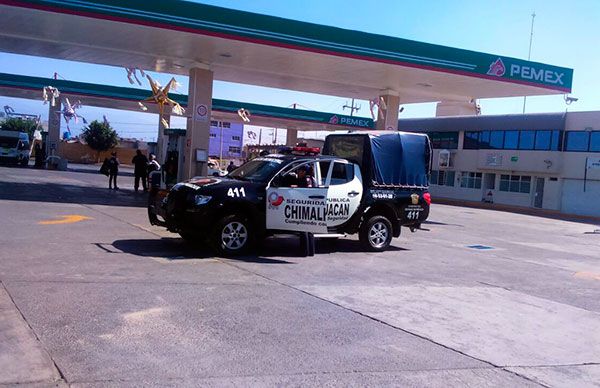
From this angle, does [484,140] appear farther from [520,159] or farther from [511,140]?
[520,159]

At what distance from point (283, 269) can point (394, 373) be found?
4616 mm

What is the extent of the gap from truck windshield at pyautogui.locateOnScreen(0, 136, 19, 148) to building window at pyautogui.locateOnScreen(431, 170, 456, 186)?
3435cm

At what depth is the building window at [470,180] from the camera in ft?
158

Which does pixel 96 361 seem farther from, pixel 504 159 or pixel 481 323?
pixel 504 159

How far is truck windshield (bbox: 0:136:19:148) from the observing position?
3972 centimetres

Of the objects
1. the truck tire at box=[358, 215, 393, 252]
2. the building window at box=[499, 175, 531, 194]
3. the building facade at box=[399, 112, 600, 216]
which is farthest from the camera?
the building window at box=[499, 175, 531, 194]

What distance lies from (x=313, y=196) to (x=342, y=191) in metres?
0.85

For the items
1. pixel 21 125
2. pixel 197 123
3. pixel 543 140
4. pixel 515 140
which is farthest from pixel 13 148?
pixel 21 125

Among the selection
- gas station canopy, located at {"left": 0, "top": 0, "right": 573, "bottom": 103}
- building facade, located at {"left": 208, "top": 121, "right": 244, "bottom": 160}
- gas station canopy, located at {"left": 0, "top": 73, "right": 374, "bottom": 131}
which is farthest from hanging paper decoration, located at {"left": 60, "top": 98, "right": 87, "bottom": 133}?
building facade, located at {"left": 208, "top": 121, "right": 244, "bottom": 160}

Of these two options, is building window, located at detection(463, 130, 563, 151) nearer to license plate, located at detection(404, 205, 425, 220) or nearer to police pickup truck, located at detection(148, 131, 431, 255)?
police pickup truck, located at detection(148, 131, 431, 255)

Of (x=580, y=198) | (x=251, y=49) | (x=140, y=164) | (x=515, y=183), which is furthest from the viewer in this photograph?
(x=515, y=183)

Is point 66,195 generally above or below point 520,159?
below

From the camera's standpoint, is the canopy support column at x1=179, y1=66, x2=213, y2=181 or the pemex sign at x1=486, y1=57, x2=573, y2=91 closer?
the pemex sign at x1=486, y1=57, x2=573, y2=91

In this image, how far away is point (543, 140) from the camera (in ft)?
140
